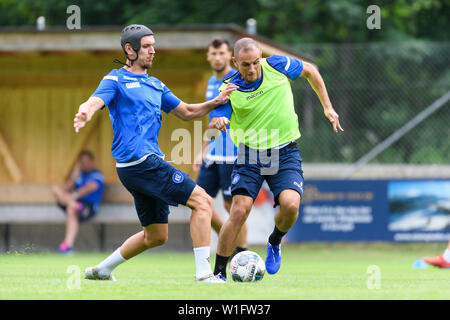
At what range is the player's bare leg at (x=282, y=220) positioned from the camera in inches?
307

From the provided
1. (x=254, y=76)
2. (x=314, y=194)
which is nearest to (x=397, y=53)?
(x=314, y=194)

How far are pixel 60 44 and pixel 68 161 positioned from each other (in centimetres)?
252

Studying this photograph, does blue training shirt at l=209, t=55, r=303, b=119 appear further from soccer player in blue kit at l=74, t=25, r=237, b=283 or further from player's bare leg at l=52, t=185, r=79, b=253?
player's bare leg at l=52, t=185, r=79, b=253

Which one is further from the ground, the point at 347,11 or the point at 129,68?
the point at 347,11

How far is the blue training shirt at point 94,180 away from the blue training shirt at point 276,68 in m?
6.80

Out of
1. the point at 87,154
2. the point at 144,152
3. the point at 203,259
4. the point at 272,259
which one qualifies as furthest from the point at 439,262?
the point at 87,154

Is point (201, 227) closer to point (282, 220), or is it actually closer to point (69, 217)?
point (282, 220)

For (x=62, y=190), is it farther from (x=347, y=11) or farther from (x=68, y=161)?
(x=347, y=11)

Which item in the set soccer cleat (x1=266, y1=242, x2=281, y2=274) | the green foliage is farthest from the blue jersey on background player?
the green foliage

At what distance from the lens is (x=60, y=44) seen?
45.5 ft

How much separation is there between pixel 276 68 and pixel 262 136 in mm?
679

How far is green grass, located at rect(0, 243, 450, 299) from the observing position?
6.32 meters

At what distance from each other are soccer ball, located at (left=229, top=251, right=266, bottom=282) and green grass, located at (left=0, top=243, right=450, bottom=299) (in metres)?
0.13

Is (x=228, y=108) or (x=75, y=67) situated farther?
(x=75, y=67)
